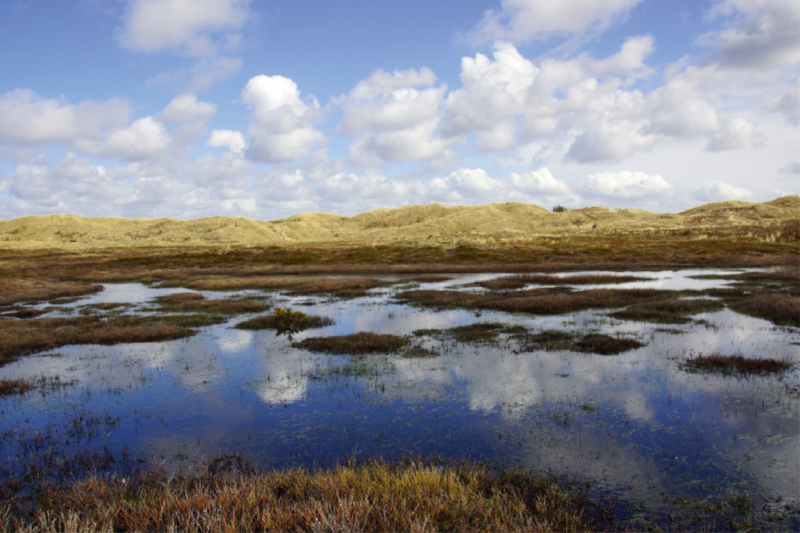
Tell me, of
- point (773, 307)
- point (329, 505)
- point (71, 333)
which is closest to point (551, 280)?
point (773, 307)

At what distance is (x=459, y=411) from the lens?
1205 cm

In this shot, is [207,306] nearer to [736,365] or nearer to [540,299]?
[540,299]

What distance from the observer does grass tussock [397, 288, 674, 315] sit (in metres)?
26.8

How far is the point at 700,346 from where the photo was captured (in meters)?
17.6

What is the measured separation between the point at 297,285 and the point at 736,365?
116 ft

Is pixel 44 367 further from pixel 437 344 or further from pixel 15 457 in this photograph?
pixel 437 344

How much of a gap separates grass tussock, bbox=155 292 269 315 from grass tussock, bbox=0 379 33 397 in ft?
46.4

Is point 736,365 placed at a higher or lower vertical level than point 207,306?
lower

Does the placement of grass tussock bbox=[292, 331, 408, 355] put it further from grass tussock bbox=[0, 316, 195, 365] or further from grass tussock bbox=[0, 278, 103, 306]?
grass tussock bbox=[0, 278, 103, 306]

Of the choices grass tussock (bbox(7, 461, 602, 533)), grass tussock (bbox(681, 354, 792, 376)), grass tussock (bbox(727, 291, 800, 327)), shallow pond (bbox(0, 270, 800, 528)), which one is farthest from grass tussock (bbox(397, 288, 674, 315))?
grass tussock (bbox(7, 461, 602, 533))

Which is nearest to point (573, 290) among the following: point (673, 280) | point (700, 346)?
point (673, 280)

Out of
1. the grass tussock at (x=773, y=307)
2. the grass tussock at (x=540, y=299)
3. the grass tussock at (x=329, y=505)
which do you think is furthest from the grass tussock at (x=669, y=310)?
the grass tussock at (x=329, y=505)

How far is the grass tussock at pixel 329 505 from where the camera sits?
5953 mm

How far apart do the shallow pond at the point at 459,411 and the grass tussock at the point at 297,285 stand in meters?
18.6
